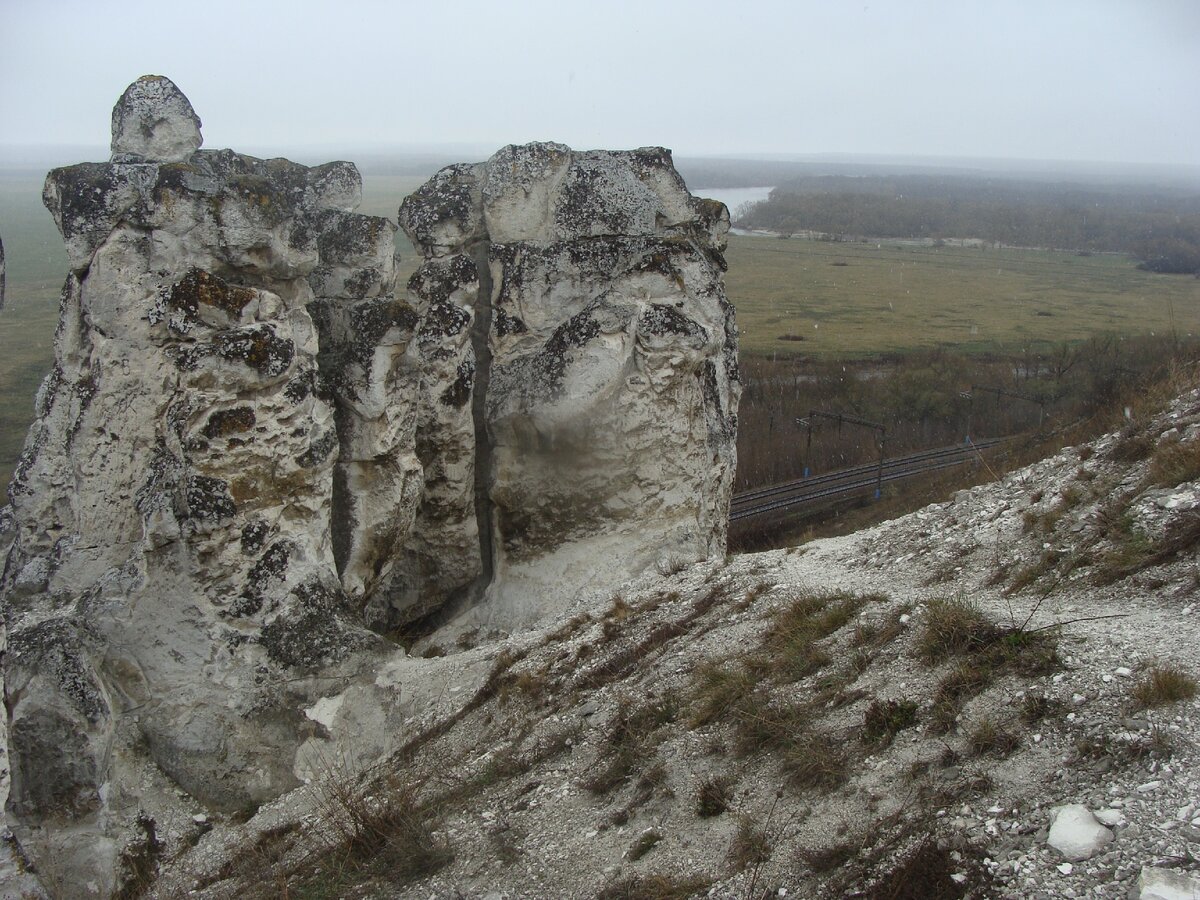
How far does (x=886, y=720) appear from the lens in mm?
5523

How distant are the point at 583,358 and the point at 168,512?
14.1 feet

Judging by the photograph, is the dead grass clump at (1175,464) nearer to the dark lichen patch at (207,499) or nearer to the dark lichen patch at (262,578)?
the dark lichen patch at (262,578)

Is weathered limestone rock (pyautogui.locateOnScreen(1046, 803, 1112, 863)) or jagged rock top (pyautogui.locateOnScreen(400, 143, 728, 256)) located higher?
jagged rock top (pyautogui.locateOnScreen(400, 143, 728, 256))

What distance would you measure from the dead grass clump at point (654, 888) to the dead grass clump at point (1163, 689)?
2.27 meters

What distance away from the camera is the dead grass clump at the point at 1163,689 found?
4.90 m

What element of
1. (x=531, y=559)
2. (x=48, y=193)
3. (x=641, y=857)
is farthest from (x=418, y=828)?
(x=48, y=193)

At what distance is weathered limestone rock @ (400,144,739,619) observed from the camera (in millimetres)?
10500

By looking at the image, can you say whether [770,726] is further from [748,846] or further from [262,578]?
[262,578]

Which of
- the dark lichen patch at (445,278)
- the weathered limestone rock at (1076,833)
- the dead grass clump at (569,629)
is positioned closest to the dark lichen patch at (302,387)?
the dark lichen patch at (445,278)

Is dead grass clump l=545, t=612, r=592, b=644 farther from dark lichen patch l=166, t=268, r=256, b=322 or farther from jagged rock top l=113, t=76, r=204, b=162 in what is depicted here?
jagged rock top l=113, t=76, r=204, b=162

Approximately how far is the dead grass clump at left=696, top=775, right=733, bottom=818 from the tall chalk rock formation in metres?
3.43

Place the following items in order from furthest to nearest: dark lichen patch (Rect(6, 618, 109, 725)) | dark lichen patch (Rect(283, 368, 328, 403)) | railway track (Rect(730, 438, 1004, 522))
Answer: railway track (Rect(730, 438, 1004, 522)) < dark lichen patch (Rect(283, 368, 328, 403)) < dark lichen patch (Rect(6, 618, 109, 725))

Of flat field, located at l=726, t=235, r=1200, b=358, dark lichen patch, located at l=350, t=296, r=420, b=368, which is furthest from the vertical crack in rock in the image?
flat field, located at l=726, t=235, r=1200, b=358

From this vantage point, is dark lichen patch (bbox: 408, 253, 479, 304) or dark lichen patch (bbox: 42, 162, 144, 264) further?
dark lichen patch (bbox: 408, 253, 479, 304)
